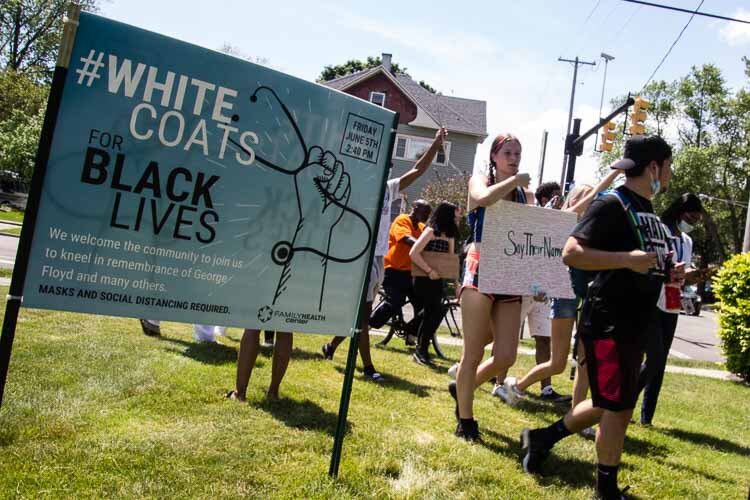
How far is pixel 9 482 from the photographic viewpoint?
294 cm

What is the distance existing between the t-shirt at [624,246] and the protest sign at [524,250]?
3.04 ft

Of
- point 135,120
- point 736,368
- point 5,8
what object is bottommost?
point 736,368

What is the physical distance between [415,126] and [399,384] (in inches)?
1312

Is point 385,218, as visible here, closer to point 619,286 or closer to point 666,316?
point 666,316

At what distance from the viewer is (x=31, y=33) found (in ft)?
163

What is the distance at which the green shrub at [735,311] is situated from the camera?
33.5 ft

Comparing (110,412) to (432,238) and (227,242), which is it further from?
(432,238)

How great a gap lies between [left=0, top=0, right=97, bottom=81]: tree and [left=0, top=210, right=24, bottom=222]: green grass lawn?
20.5 metres

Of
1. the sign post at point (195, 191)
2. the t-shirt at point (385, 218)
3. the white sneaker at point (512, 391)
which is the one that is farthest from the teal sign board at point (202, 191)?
the white sneaker at point (512, 391)

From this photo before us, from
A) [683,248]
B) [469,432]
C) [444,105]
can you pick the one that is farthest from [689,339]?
[444,105]

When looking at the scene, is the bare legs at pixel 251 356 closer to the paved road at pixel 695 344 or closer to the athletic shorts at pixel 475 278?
the athletic shorts at pixel 475 278

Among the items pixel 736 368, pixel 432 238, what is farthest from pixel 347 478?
pixel 736 368

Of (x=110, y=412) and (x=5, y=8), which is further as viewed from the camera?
(x=5, y=8)

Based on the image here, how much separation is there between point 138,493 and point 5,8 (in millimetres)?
55228
